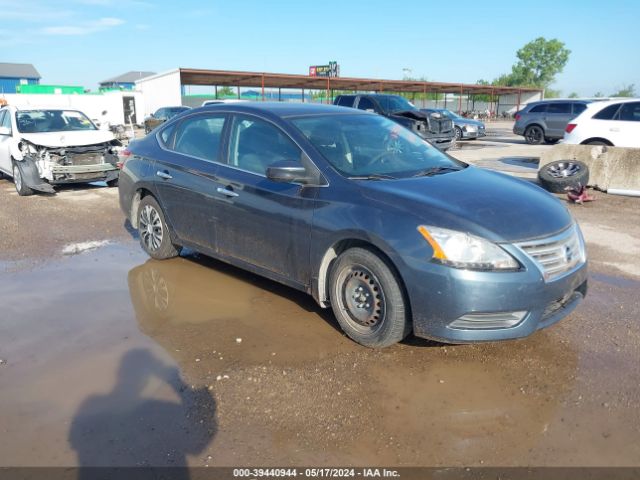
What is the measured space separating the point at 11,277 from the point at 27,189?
515cm

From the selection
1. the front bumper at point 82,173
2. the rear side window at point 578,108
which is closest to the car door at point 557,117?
the rear side window at point 578,108

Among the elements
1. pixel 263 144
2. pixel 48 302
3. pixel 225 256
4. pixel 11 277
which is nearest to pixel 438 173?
pixel 263 144

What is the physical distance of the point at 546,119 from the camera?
2077cm

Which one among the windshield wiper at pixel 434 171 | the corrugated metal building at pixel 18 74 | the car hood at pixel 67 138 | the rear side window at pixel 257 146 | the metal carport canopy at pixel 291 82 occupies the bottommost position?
the car hood at pixel 67 138

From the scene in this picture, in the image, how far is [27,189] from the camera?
32.3 ft

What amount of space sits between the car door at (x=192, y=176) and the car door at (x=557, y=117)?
1852 cm

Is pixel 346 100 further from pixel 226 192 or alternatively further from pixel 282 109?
pixel 226 192

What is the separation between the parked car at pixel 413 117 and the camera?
1636 cm

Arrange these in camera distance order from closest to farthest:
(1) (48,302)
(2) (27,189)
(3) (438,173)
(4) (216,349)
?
(4) (216,349), (3) (438,173), (1) (48,302), (2) (27,189)

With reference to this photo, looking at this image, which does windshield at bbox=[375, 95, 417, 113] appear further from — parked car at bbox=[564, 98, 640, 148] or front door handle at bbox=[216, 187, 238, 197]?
front door handle at bbox=[216, 187, 238, 197]

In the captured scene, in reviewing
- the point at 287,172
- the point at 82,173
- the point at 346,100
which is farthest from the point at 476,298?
the point at 346,100

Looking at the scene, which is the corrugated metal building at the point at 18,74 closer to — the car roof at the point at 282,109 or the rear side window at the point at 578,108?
the rear side window at the point at 578,108

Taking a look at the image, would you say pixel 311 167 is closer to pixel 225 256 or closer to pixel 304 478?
pixel 225 256

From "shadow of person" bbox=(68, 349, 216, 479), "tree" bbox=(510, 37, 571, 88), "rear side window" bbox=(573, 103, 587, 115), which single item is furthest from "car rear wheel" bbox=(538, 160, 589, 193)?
"tree" bbox=(510, 37, 571, 88)
